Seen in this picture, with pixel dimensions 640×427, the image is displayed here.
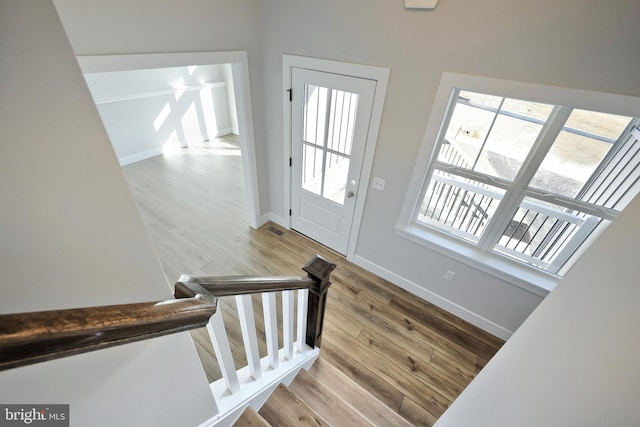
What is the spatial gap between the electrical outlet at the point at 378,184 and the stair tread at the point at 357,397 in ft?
5.00

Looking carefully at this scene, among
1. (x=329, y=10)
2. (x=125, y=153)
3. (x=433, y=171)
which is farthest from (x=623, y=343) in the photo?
(x=125, y=153)

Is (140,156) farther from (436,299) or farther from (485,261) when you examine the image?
(485,261)

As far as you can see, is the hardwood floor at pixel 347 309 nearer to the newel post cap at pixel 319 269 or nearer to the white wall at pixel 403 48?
the white wall at pixel 403 48

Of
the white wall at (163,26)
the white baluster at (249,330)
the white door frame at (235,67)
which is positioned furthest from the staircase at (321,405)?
the white wall at (163,26)

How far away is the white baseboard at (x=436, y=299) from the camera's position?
7.66 feet

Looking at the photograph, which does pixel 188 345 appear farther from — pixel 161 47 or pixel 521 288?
pixel 521 288

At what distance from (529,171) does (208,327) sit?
2.20 m

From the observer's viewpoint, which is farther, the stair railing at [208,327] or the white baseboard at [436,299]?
the white baseboard at [436,299]

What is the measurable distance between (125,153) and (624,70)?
613cm

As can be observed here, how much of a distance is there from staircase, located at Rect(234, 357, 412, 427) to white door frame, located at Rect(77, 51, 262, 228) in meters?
2.04

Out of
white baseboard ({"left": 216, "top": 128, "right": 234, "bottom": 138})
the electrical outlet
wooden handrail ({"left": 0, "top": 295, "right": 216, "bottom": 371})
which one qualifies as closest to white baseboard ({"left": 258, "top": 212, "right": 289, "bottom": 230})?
the electrical outlet

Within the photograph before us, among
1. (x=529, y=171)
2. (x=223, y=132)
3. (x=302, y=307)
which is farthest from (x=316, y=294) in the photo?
(x=223, y=132)

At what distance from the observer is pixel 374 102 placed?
83.6 inches

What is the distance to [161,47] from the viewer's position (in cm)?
183
